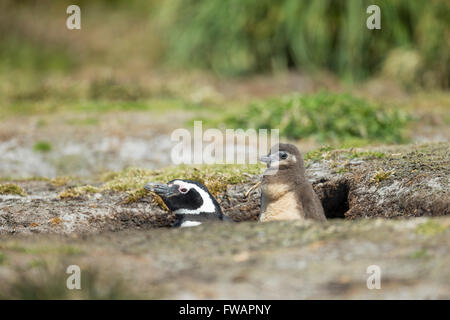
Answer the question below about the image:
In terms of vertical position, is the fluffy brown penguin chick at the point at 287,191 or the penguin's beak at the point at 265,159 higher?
the penguin's beak at the point at 265,159

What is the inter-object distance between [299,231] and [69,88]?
28.8 ft

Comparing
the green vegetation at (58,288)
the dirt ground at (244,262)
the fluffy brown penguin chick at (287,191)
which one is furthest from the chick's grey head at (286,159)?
the green vegetation at (58,288)

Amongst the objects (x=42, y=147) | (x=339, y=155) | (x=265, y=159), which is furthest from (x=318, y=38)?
(x=265, y=159)

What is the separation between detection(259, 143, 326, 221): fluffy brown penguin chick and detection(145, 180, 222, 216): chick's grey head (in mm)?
369

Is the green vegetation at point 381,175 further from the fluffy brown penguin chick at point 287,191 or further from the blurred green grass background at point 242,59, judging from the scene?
the blurred green grass background at point 242,59

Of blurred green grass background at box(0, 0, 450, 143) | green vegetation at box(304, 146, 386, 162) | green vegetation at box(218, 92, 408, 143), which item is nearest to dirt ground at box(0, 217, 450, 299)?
green vegetation at box(304, 146, 386, 162)

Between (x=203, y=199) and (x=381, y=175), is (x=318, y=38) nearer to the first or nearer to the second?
(x=381, y=175)

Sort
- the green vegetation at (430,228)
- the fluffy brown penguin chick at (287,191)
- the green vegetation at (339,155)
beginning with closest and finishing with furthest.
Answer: the green vegetation at (430,228) → the fluffy brown penguin chick at (287,191) → the green vegetation at (339,155)

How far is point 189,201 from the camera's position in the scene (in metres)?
4.50

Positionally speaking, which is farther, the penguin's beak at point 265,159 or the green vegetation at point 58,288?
the penguin's beak at point 265,159

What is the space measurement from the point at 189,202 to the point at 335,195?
44.9 inches

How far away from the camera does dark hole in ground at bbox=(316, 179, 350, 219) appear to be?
4891 millimetres

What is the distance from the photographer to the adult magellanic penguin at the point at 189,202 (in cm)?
446

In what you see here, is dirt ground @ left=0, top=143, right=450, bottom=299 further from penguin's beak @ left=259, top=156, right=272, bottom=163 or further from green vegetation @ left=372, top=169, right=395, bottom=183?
penguin's beak @ left=259, top=156, right=272, bottom=163
